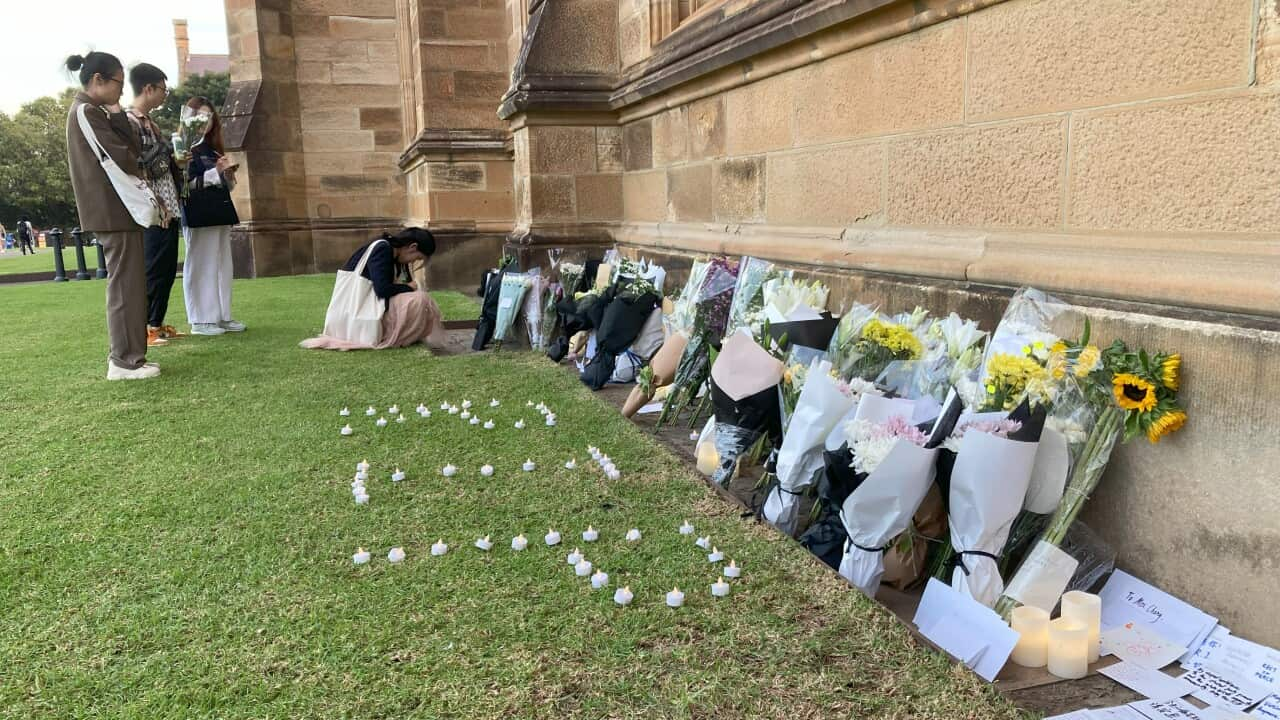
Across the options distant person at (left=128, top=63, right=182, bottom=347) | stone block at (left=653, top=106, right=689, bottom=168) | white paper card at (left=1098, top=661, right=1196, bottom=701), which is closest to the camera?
white paper card at (left=1098, top=661, right=1196, bottom=701)

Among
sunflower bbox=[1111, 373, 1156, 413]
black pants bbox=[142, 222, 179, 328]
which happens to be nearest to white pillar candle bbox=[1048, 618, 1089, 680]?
sunflower bbox=[1111, 373, 1156, 413]

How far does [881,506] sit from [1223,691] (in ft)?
2.58

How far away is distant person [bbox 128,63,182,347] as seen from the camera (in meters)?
5.93

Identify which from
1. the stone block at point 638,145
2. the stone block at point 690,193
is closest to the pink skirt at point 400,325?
the stone block at point 638,145

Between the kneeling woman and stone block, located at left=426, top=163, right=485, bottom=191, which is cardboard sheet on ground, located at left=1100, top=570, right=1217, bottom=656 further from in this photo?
stone block, located at left=426, top=163, right=485, bottom=191

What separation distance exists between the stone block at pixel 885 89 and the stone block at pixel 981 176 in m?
0.11

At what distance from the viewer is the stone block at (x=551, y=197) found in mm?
6902

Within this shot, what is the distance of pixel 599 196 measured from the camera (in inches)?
274

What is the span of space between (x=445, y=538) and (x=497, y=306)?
3.89 metres

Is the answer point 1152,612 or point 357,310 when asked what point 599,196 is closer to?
point 357,310

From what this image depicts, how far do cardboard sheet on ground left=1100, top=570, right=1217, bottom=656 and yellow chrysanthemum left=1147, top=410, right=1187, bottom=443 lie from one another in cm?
40

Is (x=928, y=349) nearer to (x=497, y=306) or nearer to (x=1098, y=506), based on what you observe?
(x=1098, y=506)

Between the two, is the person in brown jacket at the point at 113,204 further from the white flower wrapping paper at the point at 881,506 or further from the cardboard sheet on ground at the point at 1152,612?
the cardboard sheet on ground at the point at 1152,612

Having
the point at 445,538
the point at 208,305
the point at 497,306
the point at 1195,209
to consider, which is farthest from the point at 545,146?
the point at 1195,209
